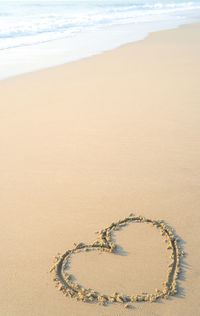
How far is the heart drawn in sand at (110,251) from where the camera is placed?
Answer: 1867mm

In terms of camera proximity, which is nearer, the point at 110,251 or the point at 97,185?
the point at 110,251

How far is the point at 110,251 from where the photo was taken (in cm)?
219

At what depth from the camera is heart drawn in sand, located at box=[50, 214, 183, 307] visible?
1.87 meters

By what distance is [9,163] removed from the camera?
3219mm

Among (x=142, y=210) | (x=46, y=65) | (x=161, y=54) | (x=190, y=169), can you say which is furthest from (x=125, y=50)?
(x=142, y=210)

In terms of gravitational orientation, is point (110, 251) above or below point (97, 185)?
below

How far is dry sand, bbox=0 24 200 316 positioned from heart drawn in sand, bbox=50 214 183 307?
0.04 metres

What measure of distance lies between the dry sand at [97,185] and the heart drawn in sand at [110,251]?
0.04 m

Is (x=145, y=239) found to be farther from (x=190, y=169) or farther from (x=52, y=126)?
(x=52, y=126)

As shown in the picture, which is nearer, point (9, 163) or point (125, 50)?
point (9, 163)

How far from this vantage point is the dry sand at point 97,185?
6.40 feet

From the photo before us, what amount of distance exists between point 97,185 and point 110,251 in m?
0.80

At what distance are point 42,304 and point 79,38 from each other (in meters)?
10.5

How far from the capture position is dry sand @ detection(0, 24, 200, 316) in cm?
195
